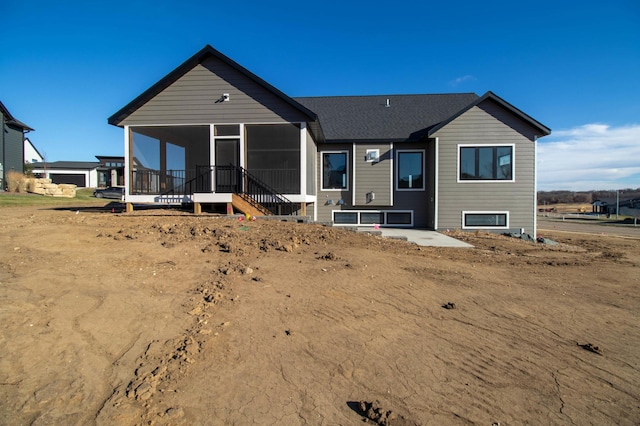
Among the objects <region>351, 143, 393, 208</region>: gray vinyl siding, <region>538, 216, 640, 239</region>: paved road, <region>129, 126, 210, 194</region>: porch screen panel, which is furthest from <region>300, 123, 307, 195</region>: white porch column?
<region>538, 216, 640, 239</region>: paved road

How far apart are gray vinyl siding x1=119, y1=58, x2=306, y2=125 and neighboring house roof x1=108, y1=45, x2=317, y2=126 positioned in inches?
5.2

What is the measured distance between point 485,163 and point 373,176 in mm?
4373

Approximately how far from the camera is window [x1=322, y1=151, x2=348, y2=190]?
50.7ft

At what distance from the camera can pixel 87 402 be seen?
2732mm

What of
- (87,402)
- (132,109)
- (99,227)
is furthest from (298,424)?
(132,109)

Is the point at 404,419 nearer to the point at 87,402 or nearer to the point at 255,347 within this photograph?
the point at 255,347

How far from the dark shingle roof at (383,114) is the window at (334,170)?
28.1 inches

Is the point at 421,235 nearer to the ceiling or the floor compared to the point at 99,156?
nearer to the floor

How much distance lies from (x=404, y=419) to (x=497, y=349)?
5.28ft

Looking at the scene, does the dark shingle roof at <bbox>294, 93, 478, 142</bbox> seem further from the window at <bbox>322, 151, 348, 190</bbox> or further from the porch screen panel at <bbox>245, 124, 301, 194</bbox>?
the porch screen panel at <bbox>245, 124, 301, 194</bbox>

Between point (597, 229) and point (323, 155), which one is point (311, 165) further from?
point (597, 229)

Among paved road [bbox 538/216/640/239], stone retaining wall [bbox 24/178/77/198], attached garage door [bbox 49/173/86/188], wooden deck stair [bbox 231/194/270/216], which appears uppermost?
attached garage door [bbox 49/173/86/188]

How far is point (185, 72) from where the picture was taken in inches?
484

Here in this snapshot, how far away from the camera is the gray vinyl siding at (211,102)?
12258 millimetres
